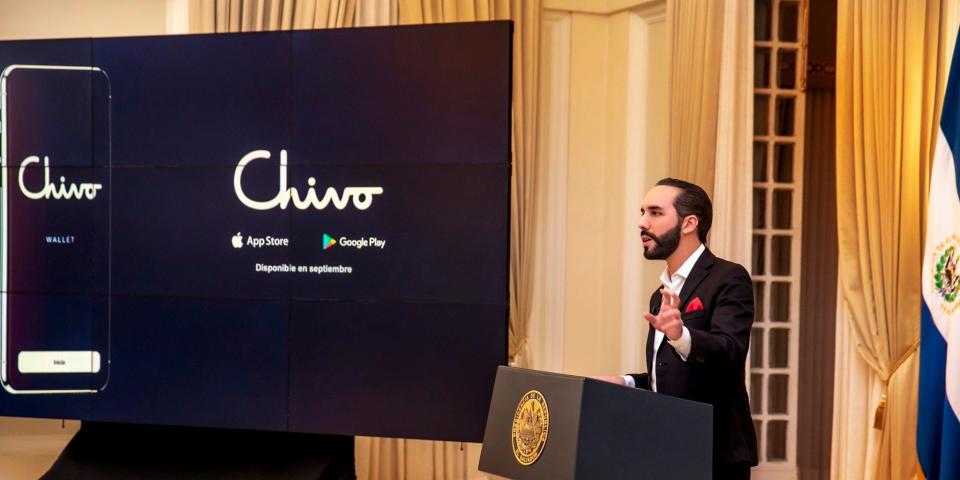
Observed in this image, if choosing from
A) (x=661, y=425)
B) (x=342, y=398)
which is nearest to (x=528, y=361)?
(x=342, y=398)

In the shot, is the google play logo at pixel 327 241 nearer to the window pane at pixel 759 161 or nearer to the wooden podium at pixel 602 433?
the wooden podium at pixel 602 433

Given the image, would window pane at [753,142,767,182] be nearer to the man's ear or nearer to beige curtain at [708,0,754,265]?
beige curtain at [708,0,754,265]

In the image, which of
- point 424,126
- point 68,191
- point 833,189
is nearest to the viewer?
point 424,126

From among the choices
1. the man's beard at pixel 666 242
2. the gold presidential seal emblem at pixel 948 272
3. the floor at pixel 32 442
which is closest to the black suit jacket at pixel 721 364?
the man's beard at pixel 666 242

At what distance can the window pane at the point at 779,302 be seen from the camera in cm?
491

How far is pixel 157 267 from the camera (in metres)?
3.87

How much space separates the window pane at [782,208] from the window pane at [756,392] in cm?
83

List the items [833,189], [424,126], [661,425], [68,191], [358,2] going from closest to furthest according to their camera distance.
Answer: [661,425]
[424,126]
[68,191]
[358,2]
[833,189]

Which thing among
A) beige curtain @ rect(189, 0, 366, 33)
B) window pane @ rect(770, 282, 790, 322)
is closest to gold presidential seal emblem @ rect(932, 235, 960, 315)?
window pane @ rect(770, 282, 790, 322)

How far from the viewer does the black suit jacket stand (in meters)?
2.76

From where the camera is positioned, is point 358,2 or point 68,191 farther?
point 358,2

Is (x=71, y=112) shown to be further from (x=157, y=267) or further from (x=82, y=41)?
(x=157, y=267)

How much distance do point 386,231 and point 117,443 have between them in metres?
1.65

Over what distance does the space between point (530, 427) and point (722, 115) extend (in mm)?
2942
